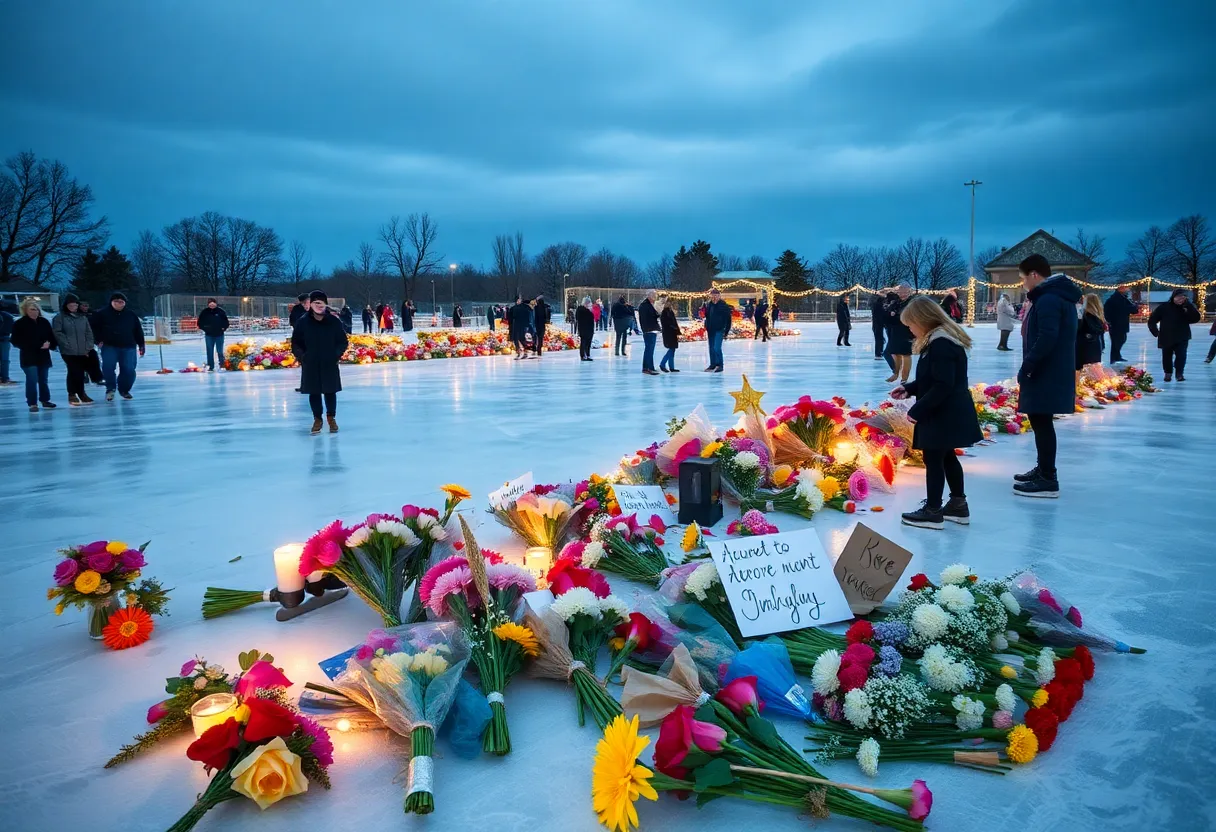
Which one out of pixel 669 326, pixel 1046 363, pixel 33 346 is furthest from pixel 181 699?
pixel 669 326

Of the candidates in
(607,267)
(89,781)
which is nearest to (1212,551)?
(89,781)

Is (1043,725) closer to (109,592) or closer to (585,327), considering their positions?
(109,592)

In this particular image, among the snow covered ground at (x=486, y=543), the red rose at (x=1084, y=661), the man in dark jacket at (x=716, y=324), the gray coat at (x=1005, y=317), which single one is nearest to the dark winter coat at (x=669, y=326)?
the man in dark jacket at (x=716, y=324)

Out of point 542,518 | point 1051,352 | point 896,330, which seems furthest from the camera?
point 896,330

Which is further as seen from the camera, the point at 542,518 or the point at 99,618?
the point at 542,518

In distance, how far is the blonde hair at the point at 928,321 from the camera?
464 centimetres

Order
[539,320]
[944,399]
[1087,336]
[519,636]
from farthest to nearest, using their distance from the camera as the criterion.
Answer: [539,320], [1087,336], [944,399], [519,636]

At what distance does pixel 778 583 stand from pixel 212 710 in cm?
210

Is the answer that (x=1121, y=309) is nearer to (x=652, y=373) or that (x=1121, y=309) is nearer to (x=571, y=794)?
(x=652, y=373)

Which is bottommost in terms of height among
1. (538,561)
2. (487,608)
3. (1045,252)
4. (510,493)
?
(538,561)

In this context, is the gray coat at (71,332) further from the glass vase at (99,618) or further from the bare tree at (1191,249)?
the bare tree at (1191,249)

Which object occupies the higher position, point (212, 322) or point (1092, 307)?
point (212, 322)

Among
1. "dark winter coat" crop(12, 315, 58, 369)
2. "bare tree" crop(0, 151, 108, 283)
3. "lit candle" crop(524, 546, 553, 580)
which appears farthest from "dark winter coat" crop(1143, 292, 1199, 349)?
"bare tree" crop(0, 151, 108, 283)

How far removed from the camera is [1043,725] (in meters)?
2.26
